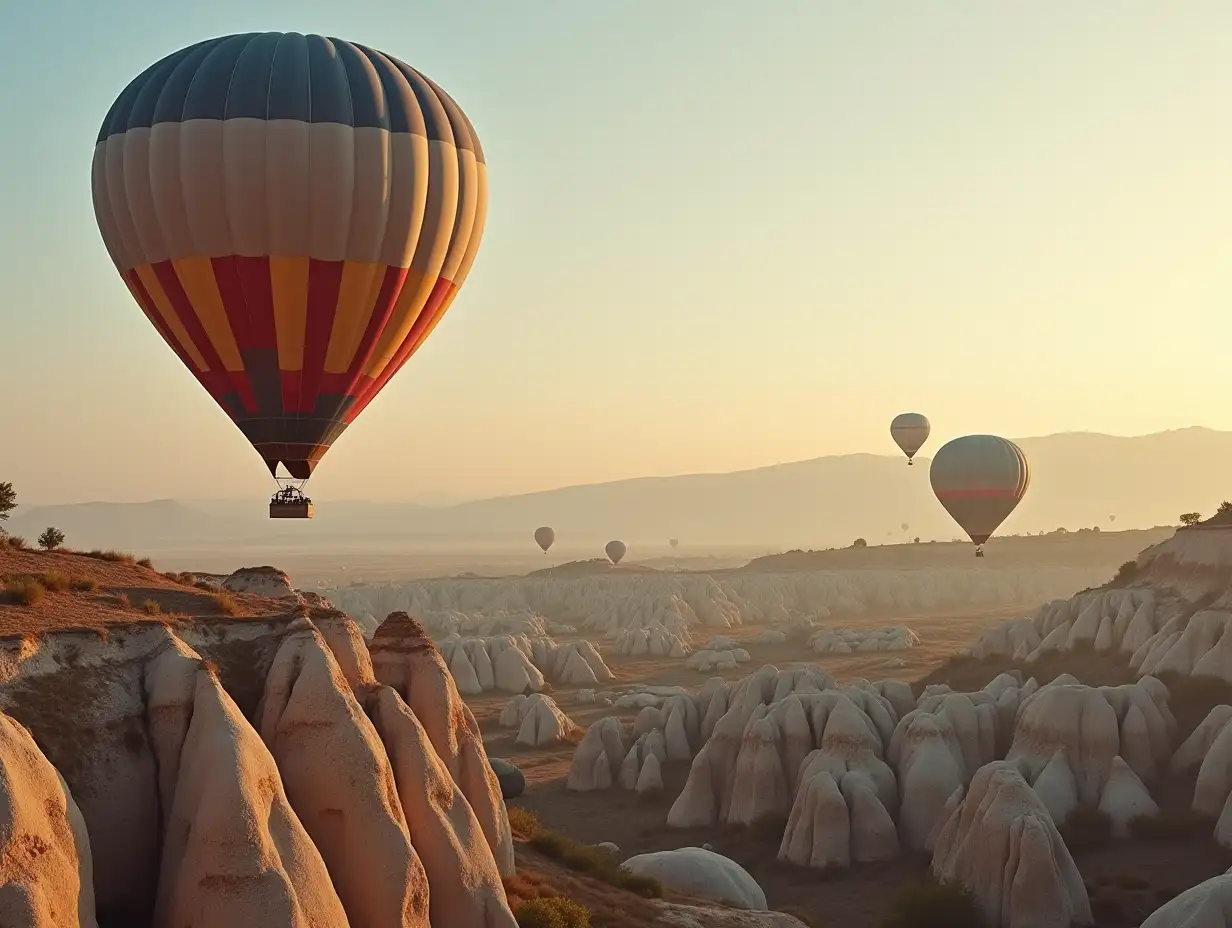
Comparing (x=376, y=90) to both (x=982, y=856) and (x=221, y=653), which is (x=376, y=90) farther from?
(x=982, y=856)

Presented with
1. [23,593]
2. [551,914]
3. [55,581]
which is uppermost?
[55,581]

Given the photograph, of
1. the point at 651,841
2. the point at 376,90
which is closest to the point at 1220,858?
the point at 651,841

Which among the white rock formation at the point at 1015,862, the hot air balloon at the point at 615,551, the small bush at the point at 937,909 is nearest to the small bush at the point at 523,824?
the small bush at the point at 937,909

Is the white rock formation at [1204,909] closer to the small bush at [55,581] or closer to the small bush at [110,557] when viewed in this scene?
the small bush at [55,581]

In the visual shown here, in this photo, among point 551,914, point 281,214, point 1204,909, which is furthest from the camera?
point 281,214

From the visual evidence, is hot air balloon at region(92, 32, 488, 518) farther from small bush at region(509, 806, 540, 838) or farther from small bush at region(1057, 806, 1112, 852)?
small bush at region(1057, 806, 1112, 852)

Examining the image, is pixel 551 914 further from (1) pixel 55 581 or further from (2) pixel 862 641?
(2) pixel 862 641

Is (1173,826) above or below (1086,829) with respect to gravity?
above

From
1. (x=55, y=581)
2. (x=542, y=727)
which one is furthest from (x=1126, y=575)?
(x=55, y=581)
